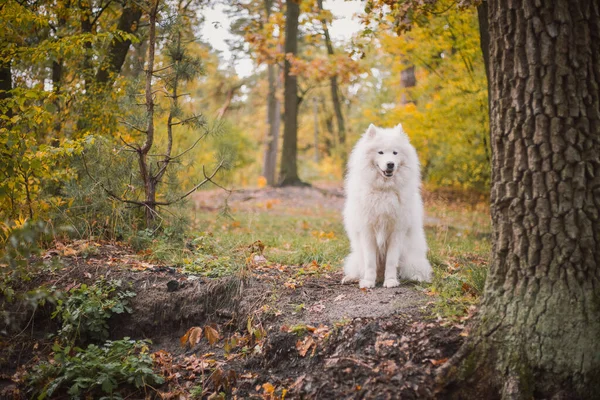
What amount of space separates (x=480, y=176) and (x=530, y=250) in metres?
11.8

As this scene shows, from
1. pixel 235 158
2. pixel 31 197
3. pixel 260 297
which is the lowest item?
pixel 260 297

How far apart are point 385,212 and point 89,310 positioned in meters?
2.99

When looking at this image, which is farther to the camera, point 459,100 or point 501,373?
point 459,100

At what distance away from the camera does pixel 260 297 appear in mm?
4500

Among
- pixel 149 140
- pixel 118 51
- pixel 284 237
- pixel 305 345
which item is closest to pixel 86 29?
pixel 118 51

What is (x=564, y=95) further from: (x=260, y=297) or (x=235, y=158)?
(x=235, y=158)

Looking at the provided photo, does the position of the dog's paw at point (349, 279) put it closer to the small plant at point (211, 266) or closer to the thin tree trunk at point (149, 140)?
the small plant at point (211, 266)

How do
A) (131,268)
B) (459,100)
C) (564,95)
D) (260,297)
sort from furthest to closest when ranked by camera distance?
(459,100), (131,268), (260,297), (564,95)

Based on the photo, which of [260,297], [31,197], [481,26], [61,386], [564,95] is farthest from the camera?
[481,26]

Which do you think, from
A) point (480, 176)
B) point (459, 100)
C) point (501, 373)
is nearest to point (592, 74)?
point (501, 373)

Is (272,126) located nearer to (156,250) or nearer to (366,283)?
(156,250)

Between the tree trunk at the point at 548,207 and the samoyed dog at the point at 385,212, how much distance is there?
1.75 m

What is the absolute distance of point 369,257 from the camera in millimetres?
4699

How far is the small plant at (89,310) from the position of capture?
4.33m
